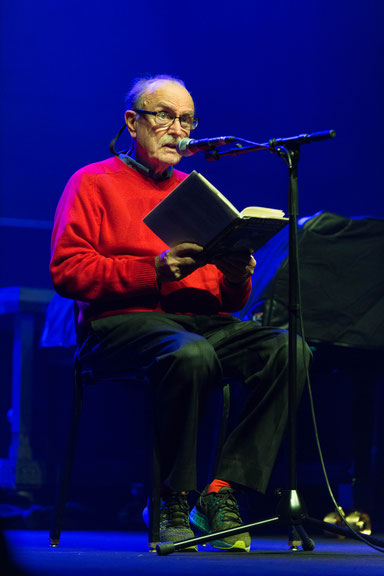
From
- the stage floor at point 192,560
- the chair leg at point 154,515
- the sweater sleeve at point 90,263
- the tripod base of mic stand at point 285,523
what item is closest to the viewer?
the stage floor at point 192,560

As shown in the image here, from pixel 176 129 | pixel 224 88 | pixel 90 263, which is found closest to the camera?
pixel 90 263

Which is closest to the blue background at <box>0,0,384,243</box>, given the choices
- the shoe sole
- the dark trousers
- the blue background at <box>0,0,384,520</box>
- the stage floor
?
the blue background at <box>0,0,384,520</box>

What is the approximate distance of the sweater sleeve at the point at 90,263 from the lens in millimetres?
2059

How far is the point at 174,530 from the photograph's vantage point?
6.30ft

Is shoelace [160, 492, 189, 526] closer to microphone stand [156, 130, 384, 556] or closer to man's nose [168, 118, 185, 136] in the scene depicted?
microphone stand [156, 130, 384, 556]

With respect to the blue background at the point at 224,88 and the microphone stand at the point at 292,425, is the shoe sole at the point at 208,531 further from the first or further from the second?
the blue background at the point at 224,88

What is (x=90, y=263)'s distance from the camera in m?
2.07

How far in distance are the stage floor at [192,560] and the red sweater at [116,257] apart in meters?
0.57

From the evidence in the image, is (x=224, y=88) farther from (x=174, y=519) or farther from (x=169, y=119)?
(x=174, y=519)

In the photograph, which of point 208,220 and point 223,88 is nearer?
point 208,220

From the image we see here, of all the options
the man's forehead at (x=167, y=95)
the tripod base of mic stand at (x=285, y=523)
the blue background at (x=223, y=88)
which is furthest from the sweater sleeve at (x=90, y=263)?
the blue background at (x=223, y=88)

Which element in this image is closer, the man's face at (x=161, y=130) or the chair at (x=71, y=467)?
the chair at (x=71, y=467)

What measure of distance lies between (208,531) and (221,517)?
7cm

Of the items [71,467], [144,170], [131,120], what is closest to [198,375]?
[71,467]
